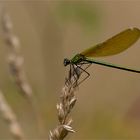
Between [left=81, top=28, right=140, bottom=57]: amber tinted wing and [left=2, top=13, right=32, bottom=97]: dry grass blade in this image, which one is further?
[left=2, top=13, right=32, bottom=97]: dry grass blade

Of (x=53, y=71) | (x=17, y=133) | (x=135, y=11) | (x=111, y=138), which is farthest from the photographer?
(x=135, y=11)

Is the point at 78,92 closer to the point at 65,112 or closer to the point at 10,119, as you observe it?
the point at 10,119

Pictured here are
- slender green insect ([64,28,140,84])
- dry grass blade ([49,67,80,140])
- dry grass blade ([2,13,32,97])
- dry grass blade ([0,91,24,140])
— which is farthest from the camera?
dry grass blade ([2,13,32,97])

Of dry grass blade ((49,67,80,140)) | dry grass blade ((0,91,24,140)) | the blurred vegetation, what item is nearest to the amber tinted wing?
dry grass blade ((49,67,80,140))

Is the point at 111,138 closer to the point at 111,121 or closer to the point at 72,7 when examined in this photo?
the point at 111,121

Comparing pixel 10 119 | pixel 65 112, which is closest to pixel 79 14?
pixel 10 119

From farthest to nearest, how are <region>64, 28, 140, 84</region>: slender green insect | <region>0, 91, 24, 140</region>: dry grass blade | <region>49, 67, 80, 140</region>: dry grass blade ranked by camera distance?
<region>0, 91, 24, 140</region>: dry grass blade < <region>64, 28, 140, 84</region>: slender green insect < <region>49, 67, 80, 140</region>: dry grass blade

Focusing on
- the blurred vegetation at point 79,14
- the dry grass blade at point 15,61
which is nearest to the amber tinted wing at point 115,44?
the dry grass blade at point 15,61

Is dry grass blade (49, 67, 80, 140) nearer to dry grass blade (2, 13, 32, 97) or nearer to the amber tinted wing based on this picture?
the amber tinted wing

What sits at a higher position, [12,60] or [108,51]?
[12,60]

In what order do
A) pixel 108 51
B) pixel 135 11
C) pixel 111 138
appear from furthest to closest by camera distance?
pixel 135 11 < pixel 111 138 < pixel 108 51

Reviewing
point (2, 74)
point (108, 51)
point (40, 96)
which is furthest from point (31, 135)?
point (108, 51)
